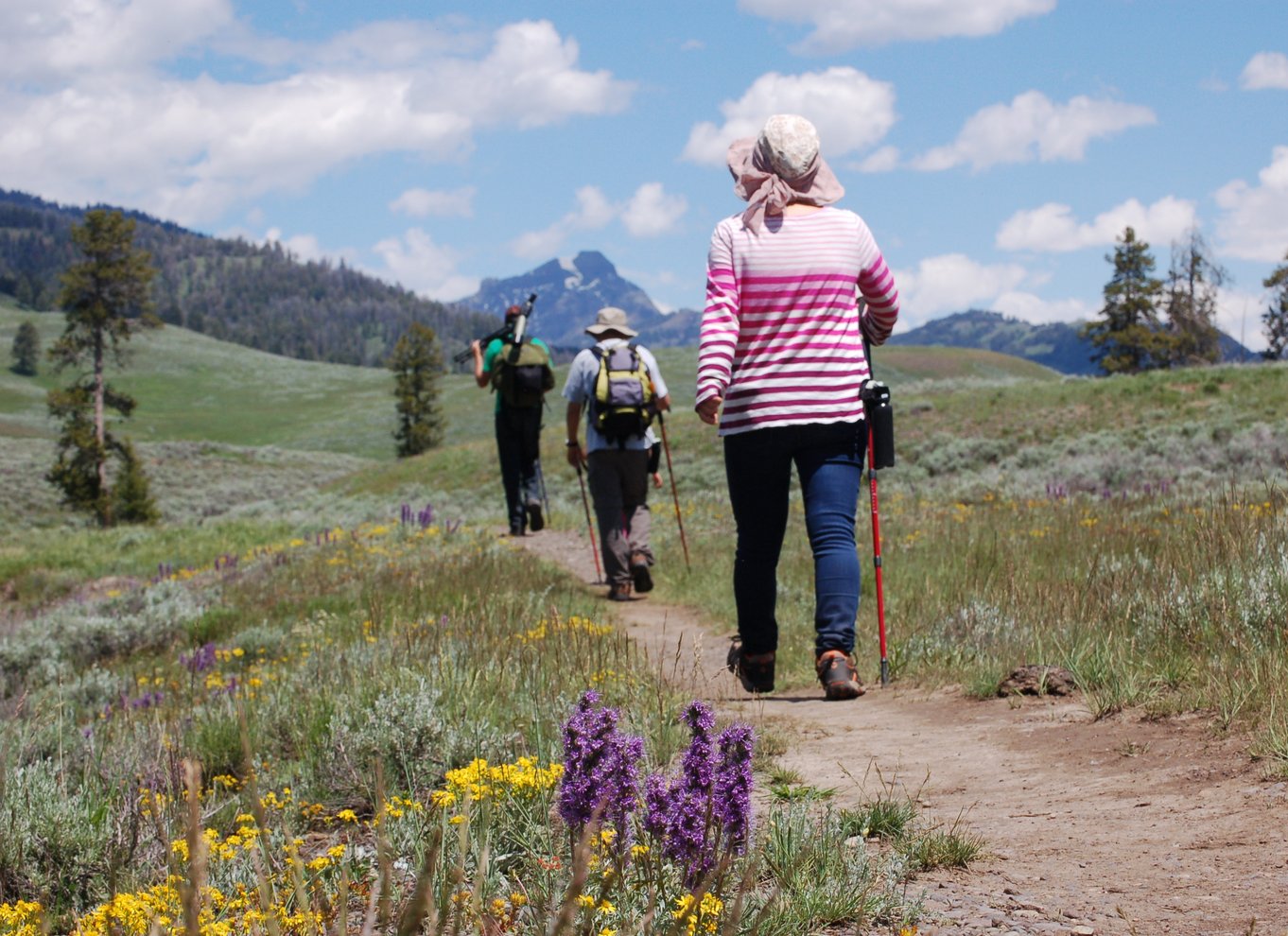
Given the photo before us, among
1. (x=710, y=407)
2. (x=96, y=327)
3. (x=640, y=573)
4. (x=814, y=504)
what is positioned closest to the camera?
(x=710, y=407)

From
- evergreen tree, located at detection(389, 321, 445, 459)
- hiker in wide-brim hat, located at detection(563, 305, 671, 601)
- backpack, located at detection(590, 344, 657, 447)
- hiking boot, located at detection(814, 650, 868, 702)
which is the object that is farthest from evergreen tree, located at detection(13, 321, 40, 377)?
hiking boot, located at detection(814, 650, 868, 702)

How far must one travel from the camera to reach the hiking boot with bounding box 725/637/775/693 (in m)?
5.49

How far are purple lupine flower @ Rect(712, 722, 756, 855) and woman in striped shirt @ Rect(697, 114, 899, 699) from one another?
2653 mm

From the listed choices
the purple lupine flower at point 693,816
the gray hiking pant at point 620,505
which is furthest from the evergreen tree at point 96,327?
the purple lupine flower at point 693,816

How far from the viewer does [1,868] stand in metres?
3.40

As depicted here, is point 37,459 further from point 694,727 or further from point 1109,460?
point 694,727

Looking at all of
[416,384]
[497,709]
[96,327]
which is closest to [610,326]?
[497,709]

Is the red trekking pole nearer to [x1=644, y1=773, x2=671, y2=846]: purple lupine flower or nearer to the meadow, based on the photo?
the meadow

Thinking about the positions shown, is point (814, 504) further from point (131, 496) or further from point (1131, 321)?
point (1131, 321)

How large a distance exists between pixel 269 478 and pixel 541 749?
6021 cm

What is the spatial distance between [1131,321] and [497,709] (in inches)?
2913

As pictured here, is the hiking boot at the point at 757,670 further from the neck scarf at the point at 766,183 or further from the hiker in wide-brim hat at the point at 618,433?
the hiker in wide-brim hat at the point at 618,433

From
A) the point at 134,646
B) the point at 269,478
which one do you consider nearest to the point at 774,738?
the point at 134,646

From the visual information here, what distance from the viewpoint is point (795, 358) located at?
5141mm
